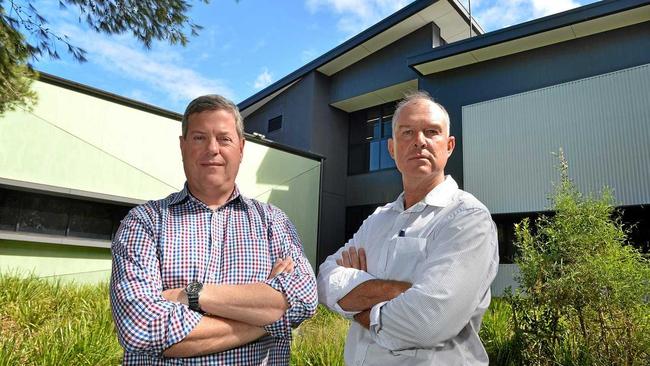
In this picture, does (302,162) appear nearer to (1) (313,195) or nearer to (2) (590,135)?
(1) (313,195)

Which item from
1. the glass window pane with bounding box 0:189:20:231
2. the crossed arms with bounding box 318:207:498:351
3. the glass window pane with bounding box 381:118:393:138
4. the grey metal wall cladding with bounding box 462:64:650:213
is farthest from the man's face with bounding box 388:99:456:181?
the glass window pane with bounding box 381:118:393:138

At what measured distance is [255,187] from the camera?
42.9ft

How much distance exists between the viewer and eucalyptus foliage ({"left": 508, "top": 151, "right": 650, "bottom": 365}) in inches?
162

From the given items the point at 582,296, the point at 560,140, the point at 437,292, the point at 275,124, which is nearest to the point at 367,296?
the point at 437,292

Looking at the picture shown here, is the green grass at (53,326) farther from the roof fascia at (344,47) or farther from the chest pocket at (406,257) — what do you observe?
the roof fascia at (344,47)

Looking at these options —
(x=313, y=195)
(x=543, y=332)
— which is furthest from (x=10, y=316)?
(x=313, y=195)

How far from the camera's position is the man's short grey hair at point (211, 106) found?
2223 mm

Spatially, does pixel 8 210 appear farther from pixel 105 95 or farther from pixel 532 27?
pixel 532 27

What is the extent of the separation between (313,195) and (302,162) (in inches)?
45.1

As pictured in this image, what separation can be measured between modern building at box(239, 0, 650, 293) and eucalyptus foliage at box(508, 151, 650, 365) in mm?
7782

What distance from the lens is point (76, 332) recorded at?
4527 millimetres

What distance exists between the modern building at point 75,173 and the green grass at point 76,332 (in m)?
2.32

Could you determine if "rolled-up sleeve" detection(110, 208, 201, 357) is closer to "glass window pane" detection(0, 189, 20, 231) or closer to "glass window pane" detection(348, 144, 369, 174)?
"glass window pane" detection(0, 189, 20, 231)

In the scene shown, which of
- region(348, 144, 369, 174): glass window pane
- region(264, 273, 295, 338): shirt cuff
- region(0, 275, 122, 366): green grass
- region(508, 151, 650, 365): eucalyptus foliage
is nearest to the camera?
region(264, 273, 295, 338): shirt cuff
